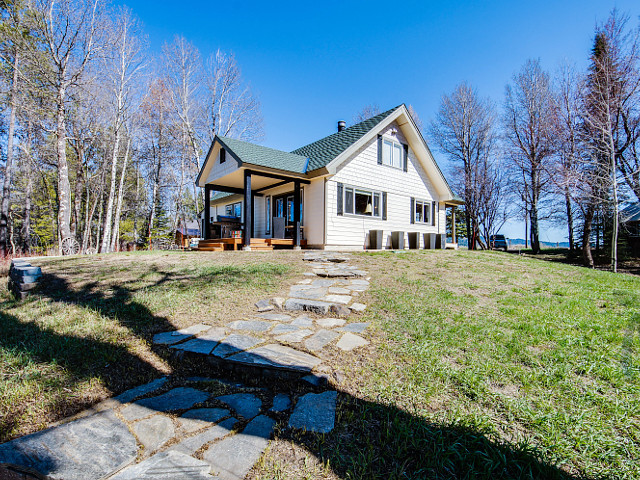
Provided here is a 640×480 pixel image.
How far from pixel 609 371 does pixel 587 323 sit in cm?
129

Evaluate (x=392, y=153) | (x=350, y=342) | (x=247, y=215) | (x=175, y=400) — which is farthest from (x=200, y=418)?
(x=392, y=153)

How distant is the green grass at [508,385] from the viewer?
4.89 ft

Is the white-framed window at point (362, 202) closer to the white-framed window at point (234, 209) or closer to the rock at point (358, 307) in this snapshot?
the white-framed window at point (234, 209)

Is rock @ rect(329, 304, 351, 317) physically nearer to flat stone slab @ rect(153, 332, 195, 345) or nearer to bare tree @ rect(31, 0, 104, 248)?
flat stone slab @ rect(153, 332, 195, 345)

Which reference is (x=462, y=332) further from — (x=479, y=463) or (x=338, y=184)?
(x=338, y=184)

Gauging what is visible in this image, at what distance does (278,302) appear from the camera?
3846 millimetres

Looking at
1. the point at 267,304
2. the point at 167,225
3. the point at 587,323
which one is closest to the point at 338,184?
the point at 267,304

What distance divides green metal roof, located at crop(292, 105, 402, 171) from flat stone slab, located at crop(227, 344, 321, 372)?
812cm

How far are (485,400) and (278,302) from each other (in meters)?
2.56

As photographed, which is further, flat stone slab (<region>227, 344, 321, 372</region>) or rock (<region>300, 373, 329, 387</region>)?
flat stone slab (<region>227, 344, 321, 372</region>)

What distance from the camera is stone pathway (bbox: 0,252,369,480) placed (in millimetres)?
1399

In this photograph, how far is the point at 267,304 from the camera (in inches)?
151

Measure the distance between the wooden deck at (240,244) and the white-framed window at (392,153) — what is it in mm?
5085

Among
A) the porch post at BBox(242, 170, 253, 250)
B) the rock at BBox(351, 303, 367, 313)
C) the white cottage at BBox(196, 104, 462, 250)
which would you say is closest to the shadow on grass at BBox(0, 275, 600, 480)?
the rock at BBox(351, 303, 367, 313)
